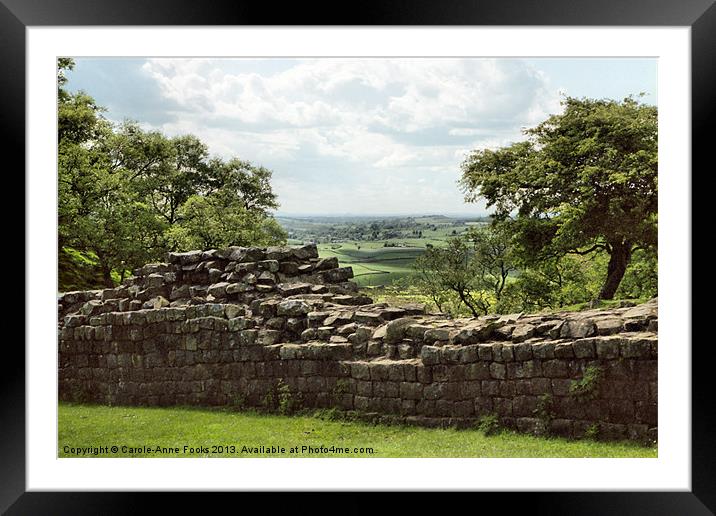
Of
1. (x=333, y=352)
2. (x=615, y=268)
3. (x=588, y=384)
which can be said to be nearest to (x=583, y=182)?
(x=615, y=268)

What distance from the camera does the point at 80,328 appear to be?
8984 mm

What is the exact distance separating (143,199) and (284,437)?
18.1ft

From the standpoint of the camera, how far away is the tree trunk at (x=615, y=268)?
10.1 m

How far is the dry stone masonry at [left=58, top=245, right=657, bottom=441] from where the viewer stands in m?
6.96

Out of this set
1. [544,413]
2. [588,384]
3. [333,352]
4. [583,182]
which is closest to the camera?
[588,384]

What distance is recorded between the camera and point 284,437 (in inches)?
289

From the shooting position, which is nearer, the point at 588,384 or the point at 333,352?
the point at 588,384

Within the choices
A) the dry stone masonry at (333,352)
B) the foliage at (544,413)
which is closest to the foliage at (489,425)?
the dry stone masonry at (333,352)

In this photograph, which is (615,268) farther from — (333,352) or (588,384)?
(333,352)

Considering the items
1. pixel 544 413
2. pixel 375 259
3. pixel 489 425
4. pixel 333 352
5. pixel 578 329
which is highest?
pixel 375 259
